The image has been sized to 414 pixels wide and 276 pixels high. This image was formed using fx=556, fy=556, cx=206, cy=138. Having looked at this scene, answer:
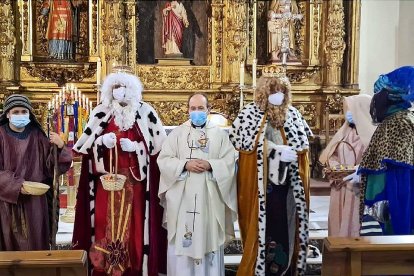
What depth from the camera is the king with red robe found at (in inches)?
169

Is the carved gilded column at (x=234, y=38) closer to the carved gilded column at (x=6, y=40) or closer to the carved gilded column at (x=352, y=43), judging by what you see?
the carved gilded column at (x=352, y=43)

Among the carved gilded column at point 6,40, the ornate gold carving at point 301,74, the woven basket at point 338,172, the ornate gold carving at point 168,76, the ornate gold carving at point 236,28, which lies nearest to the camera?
the woven basket at point 338,172

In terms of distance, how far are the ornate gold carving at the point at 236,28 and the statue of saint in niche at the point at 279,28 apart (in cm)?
45

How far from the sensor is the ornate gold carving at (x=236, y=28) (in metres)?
8.86

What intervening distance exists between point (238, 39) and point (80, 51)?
2618 millimetres

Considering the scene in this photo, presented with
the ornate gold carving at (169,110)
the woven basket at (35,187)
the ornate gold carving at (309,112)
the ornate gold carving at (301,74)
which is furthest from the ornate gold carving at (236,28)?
the woven basket at (35,187)

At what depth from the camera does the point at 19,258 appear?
9.21 feet

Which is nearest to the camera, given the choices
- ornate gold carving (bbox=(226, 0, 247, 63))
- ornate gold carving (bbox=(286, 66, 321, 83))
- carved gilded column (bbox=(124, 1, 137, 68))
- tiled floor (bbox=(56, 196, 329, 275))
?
tiled floor (bbox=(56, 196, 329, 275))

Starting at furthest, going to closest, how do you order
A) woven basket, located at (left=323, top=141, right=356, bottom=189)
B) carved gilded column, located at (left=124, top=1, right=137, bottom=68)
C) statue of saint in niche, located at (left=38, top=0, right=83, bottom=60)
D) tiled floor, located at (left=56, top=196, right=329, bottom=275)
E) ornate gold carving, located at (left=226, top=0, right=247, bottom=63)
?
carved gilded column, located at (left=124, top=1, right=137, bottom=68) < ornate gold carving, located at (left=226, top=0, right=247, bottom=63) < statue of saint in niche, located at (left=38, top=0, right=83, bottom=60) < tiled floor, located at (left=56, top=196, right=329, bottom=275) < woven basket, located at (left=323, top=141, right=356, bottom=189)

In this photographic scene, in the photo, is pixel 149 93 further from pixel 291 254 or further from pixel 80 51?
pixel 291 254

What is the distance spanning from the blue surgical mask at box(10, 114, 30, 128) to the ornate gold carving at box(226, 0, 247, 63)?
530 centimetres

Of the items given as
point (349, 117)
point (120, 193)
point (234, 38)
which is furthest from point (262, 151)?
point (234, 38)

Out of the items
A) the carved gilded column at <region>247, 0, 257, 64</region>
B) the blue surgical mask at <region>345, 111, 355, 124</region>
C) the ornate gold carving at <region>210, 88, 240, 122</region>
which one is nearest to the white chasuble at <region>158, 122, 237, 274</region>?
the blue surgical mask at <region>345, 111, 355, 124</region>

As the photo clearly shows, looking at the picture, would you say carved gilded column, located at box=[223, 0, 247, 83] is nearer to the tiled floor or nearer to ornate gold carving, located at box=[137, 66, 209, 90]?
ornate gold carving, located at box=[137, 66, 209, 90]
